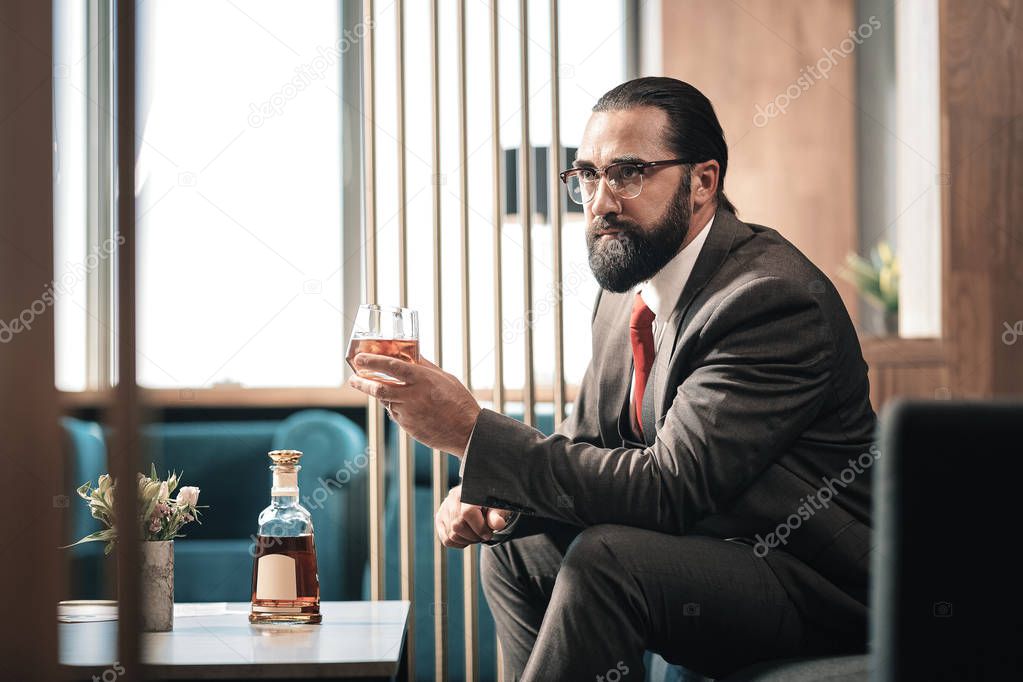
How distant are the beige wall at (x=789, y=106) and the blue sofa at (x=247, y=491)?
1.48 metres

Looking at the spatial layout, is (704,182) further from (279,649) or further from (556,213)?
(279,649)

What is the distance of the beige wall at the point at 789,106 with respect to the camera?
10.3ft

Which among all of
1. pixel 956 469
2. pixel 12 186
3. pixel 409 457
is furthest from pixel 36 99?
pixel 409 457

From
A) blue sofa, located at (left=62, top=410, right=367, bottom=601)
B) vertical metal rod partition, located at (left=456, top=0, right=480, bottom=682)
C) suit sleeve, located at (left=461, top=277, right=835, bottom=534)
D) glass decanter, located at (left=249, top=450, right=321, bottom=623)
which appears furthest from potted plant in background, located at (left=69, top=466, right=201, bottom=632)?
blue sofa, located at (left=62, top=410, right=367, bottom=601)

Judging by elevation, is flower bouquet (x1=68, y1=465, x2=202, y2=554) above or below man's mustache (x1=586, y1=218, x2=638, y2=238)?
below

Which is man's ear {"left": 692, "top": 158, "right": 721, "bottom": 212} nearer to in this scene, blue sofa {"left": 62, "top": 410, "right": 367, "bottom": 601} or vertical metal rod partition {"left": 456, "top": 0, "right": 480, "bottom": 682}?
vertical metal rod partition {"left": 456, "top": 0, "right": 480, "bottom": 682}

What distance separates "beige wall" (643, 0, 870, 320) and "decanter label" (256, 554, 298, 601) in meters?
2.16

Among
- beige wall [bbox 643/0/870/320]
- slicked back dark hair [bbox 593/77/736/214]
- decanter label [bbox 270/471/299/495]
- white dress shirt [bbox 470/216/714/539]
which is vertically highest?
beige wall [bbox 643/0/870/320]

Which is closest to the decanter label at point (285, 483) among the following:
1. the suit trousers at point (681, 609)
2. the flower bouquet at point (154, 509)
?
the flower bouquet at point (154, 509)

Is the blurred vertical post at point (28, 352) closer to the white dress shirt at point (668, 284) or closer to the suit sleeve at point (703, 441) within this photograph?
the suit sleeve at point (703, 441)

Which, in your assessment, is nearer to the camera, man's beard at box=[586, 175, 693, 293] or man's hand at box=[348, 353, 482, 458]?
man's hand at box=[348, 353, 482, 458]

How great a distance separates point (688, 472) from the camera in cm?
124

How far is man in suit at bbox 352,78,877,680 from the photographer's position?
1159 millimetres

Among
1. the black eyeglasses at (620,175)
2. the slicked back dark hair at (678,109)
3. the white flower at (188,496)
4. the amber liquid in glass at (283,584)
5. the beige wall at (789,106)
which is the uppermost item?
the beige wall at (789,106)
